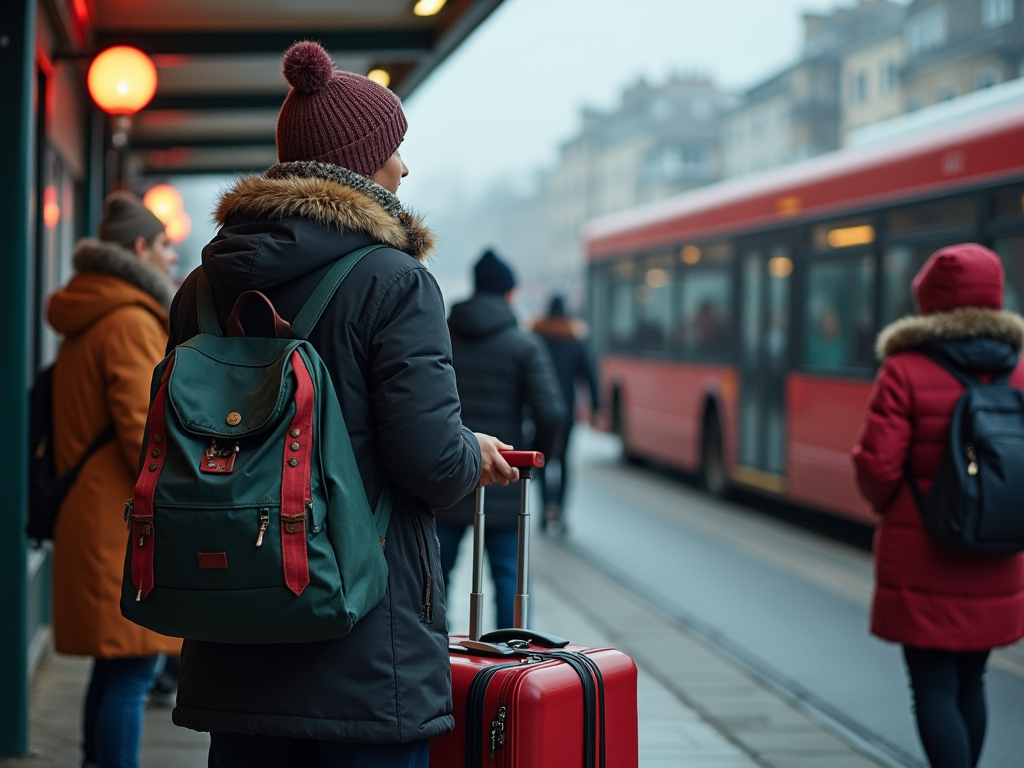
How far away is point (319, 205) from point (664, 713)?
381 cm

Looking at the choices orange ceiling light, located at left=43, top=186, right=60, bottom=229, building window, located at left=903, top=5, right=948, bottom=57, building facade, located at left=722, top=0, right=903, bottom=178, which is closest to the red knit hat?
orange ceiling light, located at left=43, top=186, right=60, bottom=229

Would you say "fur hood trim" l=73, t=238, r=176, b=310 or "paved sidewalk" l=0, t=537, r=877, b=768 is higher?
"fur hood trim" l=73, t=238, r=176, b=310

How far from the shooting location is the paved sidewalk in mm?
4887

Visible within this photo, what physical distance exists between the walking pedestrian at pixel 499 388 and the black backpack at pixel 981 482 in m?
1.99

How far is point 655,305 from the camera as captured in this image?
15.5 meters

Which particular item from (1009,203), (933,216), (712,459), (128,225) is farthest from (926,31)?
(128,225)

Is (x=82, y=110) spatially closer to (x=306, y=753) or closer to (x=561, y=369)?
(x=561, y=369)

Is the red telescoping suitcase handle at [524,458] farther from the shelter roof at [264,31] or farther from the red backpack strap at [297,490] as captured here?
the shelter roof at [264,31]

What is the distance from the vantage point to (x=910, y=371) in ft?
13.6

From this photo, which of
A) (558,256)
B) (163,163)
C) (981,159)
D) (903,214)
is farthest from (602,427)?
(558,256)

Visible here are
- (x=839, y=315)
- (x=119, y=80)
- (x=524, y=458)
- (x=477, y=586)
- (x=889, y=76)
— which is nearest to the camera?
(x=524, y=458)

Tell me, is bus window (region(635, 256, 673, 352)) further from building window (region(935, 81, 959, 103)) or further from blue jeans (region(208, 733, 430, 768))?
blue jeans (region(208, 733, 430, 768))

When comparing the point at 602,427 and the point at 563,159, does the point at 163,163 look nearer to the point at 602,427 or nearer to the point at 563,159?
the point at 602,427

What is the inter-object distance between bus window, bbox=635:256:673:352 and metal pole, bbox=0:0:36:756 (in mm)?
10850
